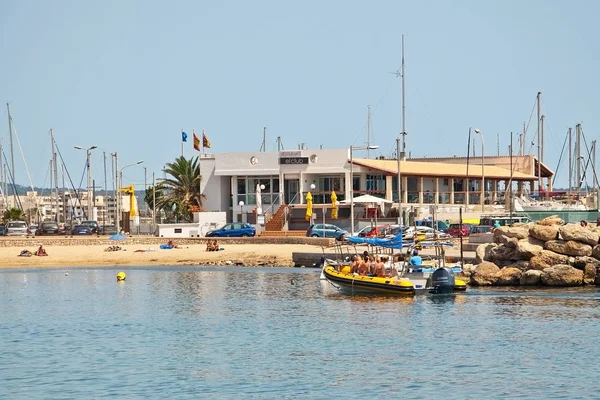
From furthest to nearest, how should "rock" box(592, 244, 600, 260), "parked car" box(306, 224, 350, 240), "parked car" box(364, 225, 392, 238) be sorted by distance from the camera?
"parked car" box(306, 224, 350, 240) < "parked car" box(364, 225, 392, 238) < "rock" box(592, 244, 600, 260)

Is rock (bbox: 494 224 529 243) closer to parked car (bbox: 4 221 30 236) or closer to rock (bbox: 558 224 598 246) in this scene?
rock (bbox: 558 224 598 246)

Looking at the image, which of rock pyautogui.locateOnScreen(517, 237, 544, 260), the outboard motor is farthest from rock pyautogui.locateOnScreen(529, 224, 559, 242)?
the outboard motor

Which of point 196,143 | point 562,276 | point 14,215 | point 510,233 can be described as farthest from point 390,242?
point 14,215

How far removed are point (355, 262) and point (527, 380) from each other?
19.8 m

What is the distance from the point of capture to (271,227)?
82.0 m

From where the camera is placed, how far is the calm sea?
2945 cm

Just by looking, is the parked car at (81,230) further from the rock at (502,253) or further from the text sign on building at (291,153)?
the rock at (502,253)

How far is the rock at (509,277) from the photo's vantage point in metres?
52.5

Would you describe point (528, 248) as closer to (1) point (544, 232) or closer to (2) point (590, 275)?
(1) point (544, 232)

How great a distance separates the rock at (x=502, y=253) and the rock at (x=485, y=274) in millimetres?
1488

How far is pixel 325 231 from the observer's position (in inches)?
2926

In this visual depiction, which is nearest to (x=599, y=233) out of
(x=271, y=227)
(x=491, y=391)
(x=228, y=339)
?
(x=228, y=339)

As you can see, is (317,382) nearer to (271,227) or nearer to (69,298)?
(69,298)

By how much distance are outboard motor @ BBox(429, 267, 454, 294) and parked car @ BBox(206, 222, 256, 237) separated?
34456 millimetres
